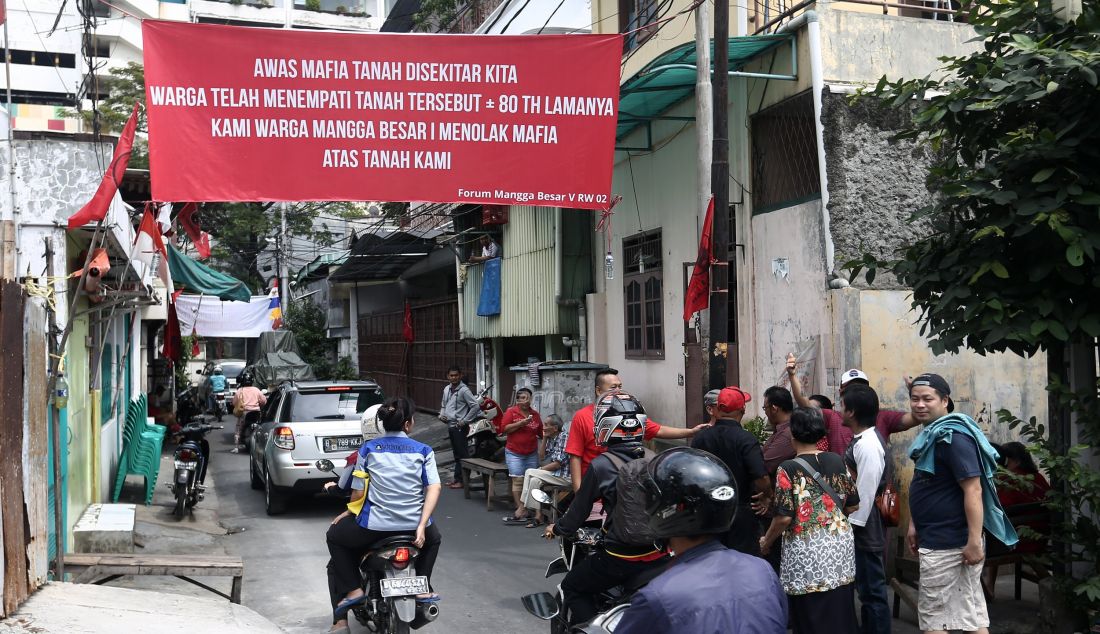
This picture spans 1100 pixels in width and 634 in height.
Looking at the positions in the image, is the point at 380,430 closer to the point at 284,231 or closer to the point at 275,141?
the point at 275,141

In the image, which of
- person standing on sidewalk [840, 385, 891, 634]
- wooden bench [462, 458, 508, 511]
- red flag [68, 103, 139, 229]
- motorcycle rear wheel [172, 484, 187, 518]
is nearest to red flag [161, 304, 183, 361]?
motorcycle rear wheel [172, 484, 187, 518]

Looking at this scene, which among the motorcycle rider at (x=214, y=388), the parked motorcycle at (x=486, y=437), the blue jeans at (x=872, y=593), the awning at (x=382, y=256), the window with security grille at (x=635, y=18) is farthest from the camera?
the motorcycle rider at (x=214, y=388)

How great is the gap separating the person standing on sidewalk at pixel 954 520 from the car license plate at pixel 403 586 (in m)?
2.87

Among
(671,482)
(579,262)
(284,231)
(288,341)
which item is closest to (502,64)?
(671,482)

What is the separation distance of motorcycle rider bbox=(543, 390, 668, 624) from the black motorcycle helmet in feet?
7.78

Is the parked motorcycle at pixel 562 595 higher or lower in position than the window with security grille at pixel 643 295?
lower

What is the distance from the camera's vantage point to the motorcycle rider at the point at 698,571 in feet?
7.97

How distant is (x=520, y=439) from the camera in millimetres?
12203

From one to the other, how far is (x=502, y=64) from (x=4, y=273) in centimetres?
424

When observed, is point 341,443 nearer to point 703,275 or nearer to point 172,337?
point 703,275

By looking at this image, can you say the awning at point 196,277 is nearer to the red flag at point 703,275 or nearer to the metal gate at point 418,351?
the red flag at point 703,275

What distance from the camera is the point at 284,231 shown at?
30672 mm

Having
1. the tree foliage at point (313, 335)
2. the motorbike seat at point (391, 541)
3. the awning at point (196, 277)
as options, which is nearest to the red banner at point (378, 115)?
the motorbike seat at point (391, 541)

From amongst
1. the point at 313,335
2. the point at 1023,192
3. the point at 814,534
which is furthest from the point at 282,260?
the point at 814,534
